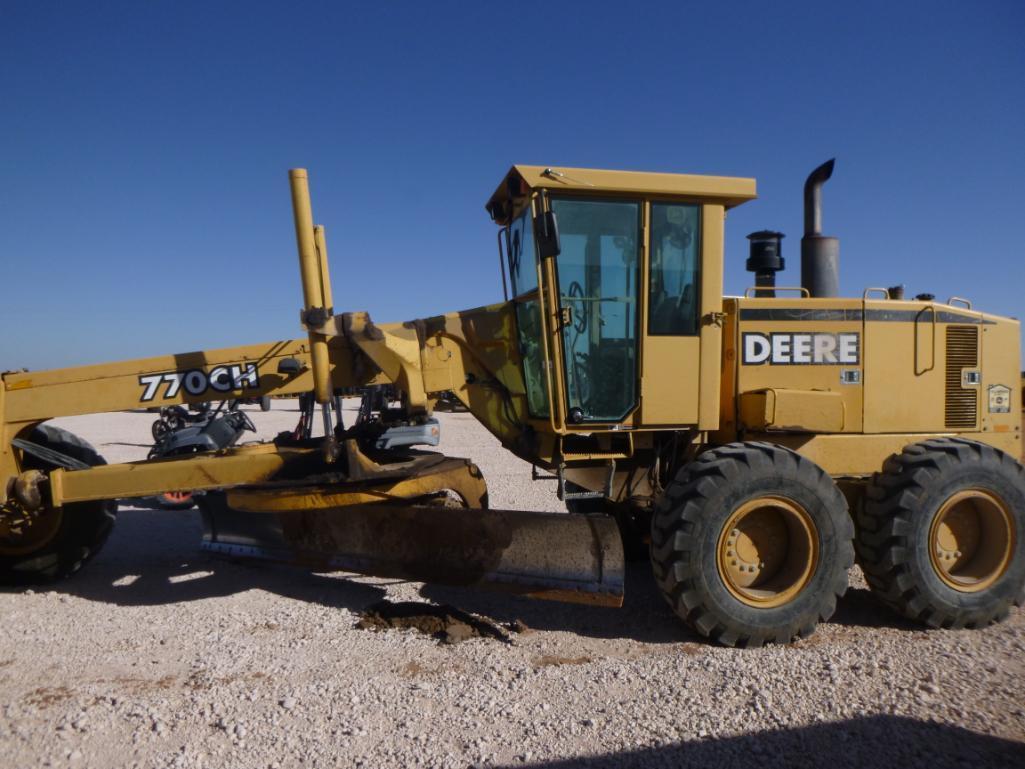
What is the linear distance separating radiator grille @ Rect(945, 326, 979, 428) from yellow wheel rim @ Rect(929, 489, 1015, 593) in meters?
0.70

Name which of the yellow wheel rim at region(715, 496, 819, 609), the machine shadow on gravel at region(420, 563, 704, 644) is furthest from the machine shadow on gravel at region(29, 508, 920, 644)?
the yellow wheel rim at region(715, 496, 819, 609)

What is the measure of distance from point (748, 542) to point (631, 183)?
7.84 ft

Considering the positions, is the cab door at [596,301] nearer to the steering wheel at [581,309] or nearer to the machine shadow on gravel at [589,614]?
the steering wheel at [581,309]

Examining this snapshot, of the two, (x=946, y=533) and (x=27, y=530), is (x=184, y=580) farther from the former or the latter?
(x=946, y=533)

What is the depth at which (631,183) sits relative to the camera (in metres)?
4.27

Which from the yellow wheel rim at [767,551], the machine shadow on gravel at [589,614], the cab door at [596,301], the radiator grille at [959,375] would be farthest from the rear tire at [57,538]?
the radiator grille at [959,375]

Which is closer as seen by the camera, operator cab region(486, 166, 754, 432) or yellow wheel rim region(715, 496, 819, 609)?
yellow wheel rim region(715, 496, 819, 609)

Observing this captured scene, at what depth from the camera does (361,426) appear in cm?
573

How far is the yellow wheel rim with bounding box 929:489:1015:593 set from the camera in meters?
4.42

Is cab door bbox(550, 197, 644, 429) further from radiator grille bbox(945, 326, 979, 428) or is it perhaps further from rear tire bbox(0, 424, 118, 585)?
rear tire bbox(0, 424, 118, 585)

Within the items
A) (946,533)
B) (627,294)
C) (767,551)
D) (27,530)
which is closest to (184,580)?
(27,530)

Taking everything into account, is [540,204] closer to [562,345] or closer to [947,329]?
[562,345]

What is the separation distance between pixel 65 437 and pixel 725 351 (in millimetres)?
5099

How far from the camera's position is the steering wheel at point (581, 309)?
4.34 meters
